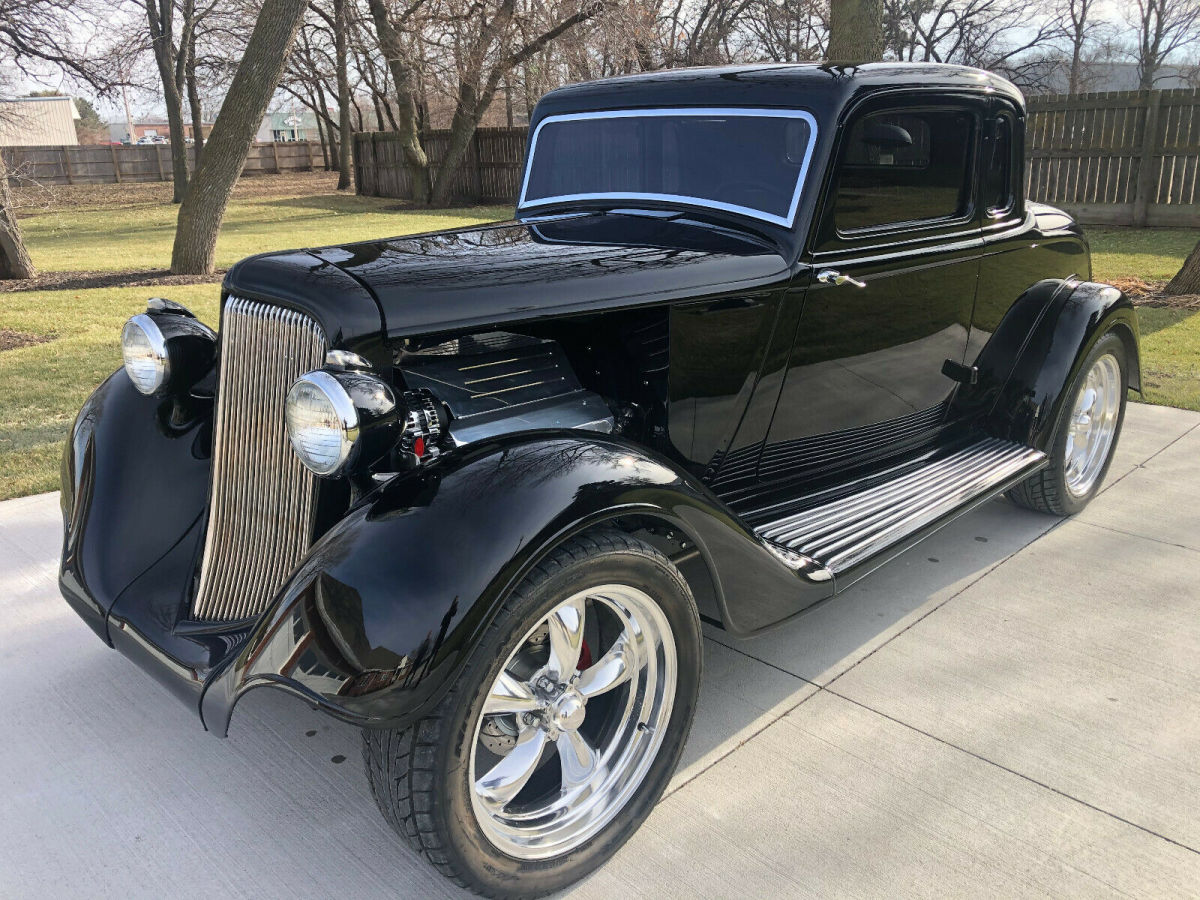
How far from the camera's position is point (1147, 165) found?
12.5 metres

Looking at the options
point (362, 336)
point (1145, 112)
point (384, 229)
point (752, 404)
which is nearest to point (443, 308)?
point (362, 336)

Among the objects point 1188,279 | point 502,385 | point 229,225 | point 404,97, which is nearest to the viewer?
point 502,385

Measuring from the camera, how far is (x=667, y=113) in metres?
3.17

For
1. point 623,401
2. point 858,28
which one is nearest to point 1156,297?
point 858,28

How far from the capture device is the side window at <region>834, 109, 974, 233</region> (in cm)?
305

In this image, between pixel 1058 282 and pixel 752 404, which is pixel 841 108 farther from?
pixel 1058 282

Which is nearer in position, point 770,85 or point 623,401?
point 623,401

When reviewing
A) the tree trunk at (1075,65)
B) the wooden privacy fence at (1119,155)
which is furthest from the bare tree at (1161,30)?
the wooden privacy fence at (1119,155)

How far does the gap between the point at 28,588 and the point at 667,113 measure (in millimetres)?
2909

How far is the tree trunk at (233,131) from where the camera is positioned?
9.09 meters

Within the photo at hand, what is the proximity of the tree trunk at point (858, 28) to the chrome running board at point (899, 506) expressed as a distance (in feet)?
17.8

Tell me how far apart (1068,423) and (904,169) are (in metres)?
1.34

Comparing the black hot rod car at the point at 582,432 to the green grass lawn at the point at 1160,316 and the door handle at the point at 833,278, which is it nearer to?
the door handle at the point at 833,278

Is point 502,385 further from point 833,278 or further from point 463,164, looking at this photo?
point 463,164
